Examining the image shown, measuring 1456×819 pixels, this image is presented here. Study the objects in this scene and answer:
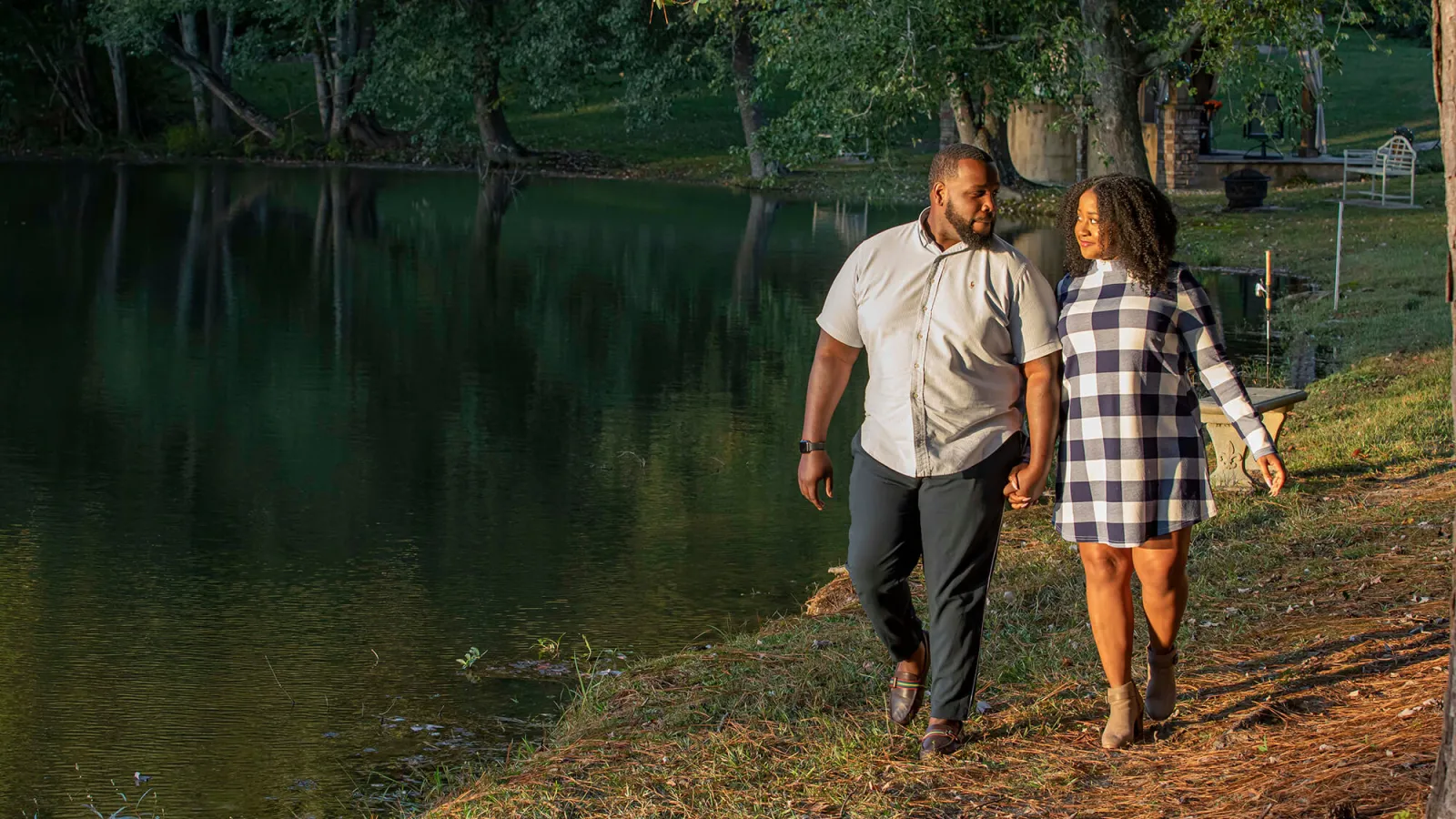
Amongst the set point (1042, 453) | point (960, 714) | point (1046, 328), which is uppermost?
point (1046, 328)

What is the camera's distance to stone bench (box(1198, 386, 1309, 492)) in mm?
8906

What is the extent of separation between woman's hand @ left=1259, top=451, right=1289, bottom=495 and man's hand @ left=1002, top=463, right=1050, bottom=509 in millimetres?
588

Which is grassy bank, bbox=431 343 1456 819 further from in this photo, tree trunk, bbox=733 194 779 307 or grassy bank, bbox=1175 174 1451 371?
tree trunk, bbox=733 194 779 307

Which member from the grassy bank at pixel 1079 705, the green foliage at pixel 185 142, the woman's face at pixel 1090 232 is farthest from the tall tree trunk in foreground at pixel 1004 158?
the woman's face at pixel 1090 232

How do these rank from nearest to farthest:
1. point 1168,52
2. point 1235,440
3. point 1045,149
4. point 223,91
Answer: point 1235,440 < point 1168,52 < point 1045,149 < point 223,91

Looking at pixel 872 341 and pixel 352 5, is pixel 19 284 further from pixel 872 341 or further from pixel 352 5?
pixel 352 5

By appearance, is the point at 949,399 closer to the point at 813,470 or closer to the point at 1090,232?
the point at 813,470

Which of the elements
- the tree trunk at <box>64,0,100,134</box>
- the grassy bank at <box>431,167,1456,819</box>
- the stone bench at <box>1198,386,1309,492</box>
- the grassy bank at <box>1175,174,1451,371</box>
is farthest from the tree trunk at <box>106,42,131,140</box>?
the grassy bank at <box>431,167,1456,819</box>

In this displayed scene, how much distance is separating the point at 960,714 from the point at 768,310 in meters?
12.9

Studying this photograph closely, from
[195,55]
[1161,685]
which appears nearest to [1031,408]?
[1161,685]

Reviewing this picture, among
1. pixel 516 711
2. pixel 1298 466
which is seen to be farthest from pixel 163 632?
pixel 1298 466

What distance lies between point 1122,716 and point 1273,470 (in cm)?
82

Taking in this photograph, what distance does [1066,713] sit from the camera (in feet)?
17.4

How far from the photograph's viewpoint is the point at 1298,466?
366 inches
